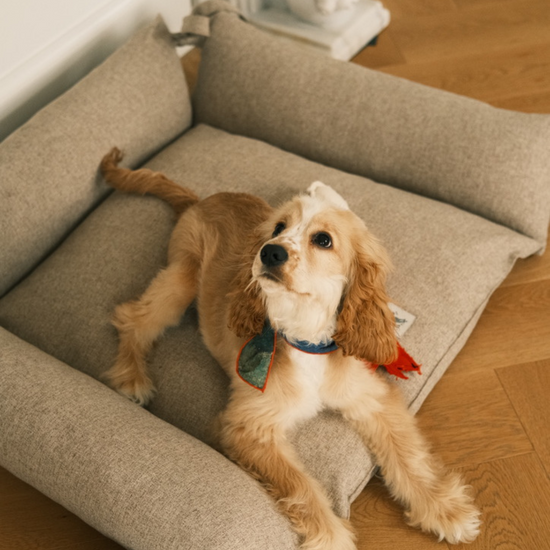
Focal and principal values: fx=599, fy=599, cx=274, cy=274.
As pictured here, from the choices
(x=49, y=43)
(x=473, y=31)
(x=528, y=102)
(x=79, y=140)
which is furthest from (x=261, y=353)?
(x=473, y=31)

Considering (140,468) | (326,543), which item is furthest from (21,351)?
(326,543)

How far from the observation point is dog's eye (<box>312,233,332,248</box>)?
5.90 ft

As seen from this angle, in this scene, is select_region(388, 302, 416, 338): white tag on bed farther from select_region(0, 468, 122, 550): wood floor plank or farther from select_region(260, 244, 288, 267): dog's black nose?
select_region(0, 468, 122, 550): wood floor plank

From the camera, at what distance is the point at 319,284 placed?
1819 mm

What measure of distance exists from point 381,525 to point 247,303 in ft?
3.07

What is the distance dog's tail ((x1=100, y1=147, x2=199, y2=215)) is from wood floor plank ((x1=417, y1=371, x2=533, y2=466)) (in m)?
1.34

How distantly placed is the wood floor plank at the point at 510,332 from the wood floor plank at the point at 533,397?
5 centimetres

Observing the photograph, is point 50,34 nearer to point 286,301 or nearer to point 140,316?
point 140,316

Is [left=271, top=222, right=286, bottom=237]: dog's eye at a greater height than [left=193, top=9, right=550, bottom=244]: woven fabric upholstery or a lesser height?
greater

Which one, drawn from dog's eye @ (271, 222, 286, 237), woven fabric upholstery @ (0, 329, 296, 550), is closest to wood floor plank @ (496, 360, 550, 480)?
woven fabric upholstery @ (0, 329, 296, 550)

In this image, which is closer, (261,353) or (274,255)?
(274,255)

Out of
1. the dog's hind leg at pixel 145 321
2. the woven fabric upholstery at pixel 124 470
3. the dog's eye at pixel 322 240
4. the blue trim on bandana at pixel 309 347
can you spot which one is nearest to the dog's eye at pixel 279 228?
the dog's eye at pixel 322 240

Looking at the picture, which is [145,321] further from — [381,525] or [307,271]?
[381,525]

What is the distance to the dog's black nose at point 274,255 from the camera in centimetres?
169
